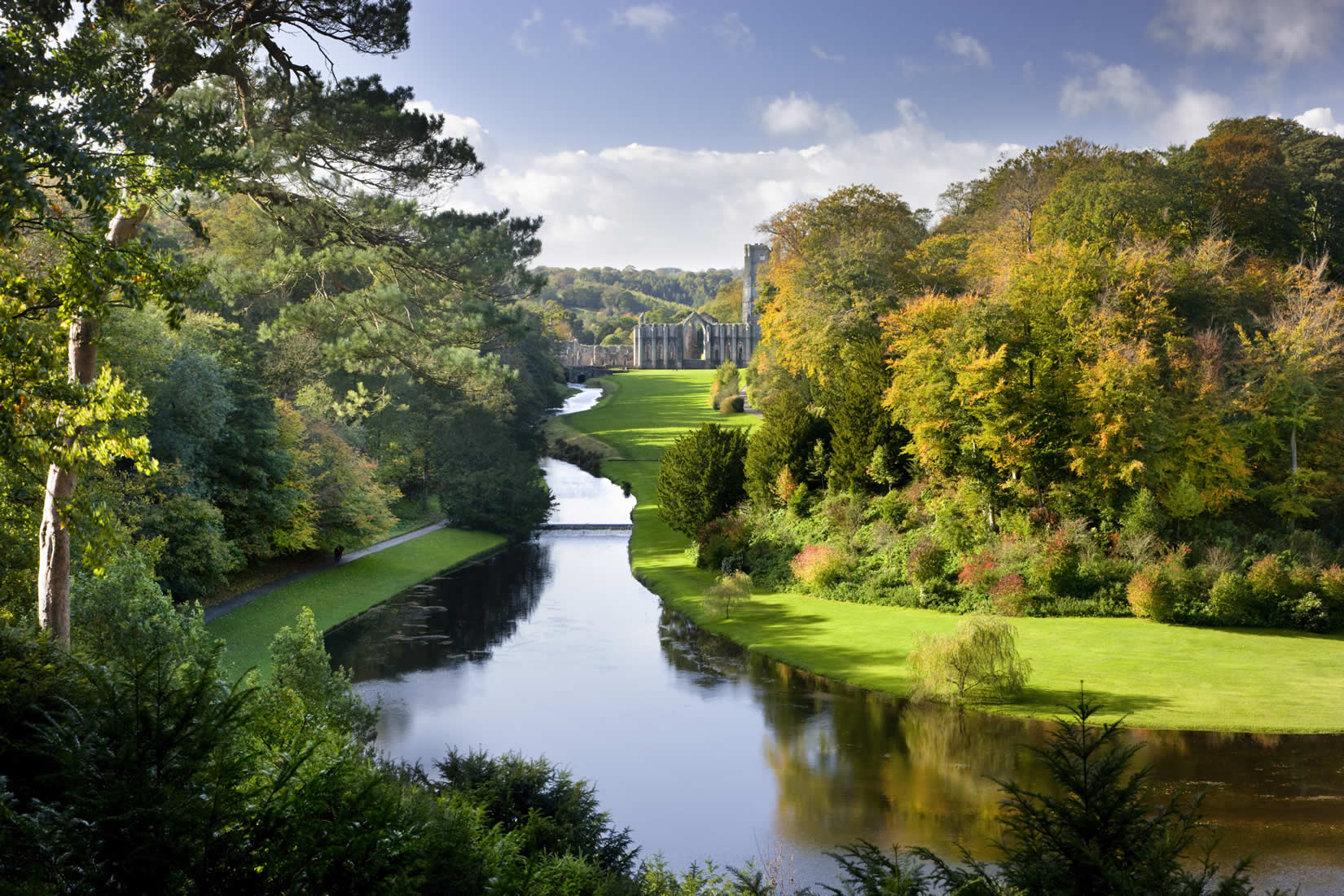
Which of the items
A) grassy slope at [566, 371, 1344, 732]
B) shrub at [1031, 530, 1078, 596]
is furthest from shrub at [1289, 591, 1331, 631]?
shrub at [1031, 530, 1078, 596]

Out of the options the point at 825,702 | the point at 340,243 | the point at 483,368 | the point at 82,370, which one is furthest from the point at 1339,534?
the point at 82,370

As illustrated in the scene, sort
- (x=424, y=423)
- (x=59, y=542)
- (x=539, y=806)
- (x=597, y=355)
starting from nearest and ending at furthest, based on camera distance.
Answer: (x=539, y=806), (x=59, y=542), (x=424, y=423), (x=597, y=355)

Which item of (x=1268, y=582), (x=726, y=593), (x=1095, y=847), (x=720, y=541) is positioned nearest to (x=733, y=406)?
(x=720, y=541)

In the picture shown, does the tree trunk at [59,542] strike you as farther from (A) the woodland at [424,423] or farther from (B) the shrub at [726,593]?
(B) the shrub at [726,593]

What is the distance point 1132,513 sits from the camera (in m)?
26.0

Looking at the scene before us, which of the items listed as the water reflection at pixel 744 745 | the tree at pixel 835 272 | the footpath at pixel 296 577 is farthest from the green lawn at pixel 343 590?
the tree at pixel 835 272

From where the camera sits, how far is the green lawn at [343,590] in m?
23.8

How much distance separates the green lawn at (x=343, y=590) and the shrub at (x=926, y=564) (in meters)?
15.8

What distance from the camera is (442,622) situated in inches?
1108

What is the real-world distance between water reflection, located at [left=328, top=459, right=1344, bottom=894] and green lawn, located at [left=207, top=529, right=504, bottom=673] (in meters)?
1.56

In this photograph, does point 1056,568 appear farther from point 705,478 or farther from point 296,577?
point 296,577

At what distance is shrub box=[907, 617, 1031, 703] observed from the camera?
1970 cm

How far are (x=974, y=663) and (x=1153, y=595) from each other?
7.06 metres

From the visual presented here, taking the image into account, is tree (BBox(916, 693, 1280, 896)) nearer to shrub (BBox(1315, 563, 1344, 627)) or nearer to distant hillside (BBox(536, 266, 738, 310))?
shrub (BBox(1315, 563, 1344, 627))
